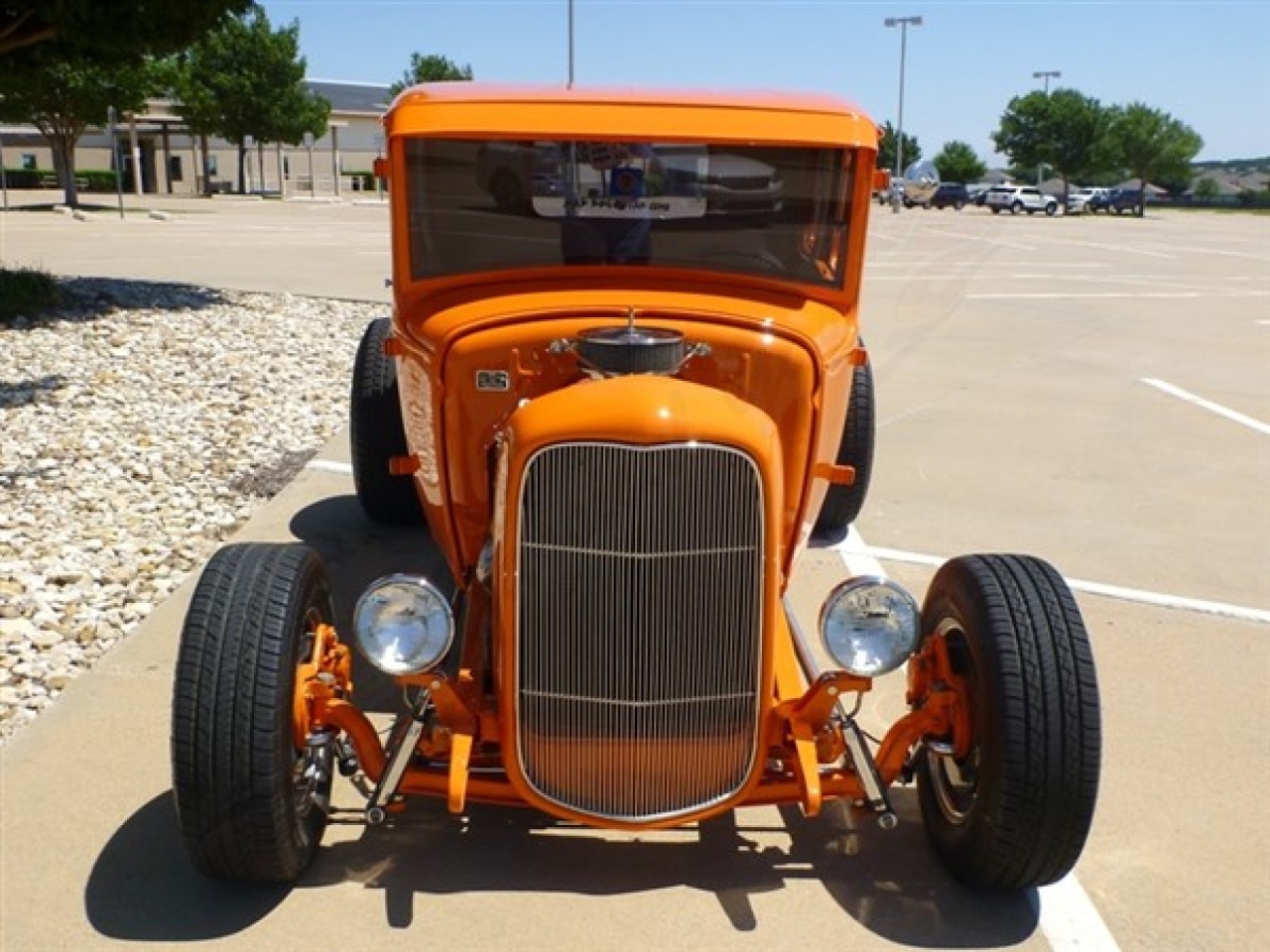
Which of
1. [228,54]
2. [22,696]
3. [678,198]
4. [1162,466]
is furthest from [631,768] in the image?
[228,54]

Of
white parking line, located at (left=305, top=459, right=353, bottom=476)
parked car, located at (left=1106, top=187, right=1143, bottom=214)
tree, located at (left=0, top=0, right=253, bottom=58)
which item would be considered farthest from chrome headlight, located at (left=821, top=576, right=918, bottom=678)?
parked car, located at (left=1106, top=187, right=1143, bottom=214)

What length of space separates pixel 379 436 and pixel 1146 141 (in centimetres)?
7258

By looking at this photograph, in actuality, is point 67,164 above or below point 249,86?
below

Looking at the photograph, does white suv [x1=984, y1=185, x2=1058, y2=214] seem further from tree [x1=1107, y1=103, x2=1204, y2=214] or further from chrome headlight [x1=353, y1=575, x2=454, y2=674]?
chrome headlight [x1=353, y1=575, x2=454, y2=674]

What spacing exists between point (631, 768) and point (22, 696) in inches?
98.8

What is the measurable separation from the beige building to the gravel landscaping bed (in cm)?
4316

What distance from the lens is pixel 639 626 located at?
3059 mm

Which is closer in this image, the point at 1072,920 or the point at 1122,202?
the point at 1072,920

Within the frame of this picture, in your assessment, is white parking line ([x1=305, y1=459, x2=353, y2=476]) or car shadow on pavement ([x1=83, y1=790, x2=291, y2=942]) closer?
car shadow on pavement ([x1=83, y1=790, x2=291, y2=942])

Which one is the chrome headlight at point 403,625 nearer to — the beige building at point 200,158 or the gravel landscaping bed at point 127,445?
the gravel landscaping bed at point 127,445

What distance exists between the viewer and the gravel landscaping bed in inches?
202

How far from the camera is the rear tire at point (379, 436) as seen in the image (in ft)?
19.3

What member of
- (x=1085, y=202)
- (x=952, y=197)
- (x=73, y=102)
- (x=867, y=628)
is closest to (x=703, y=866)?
(x=867, y=628)

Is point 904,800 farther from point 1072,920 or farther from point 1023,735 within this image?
point 1023,735
